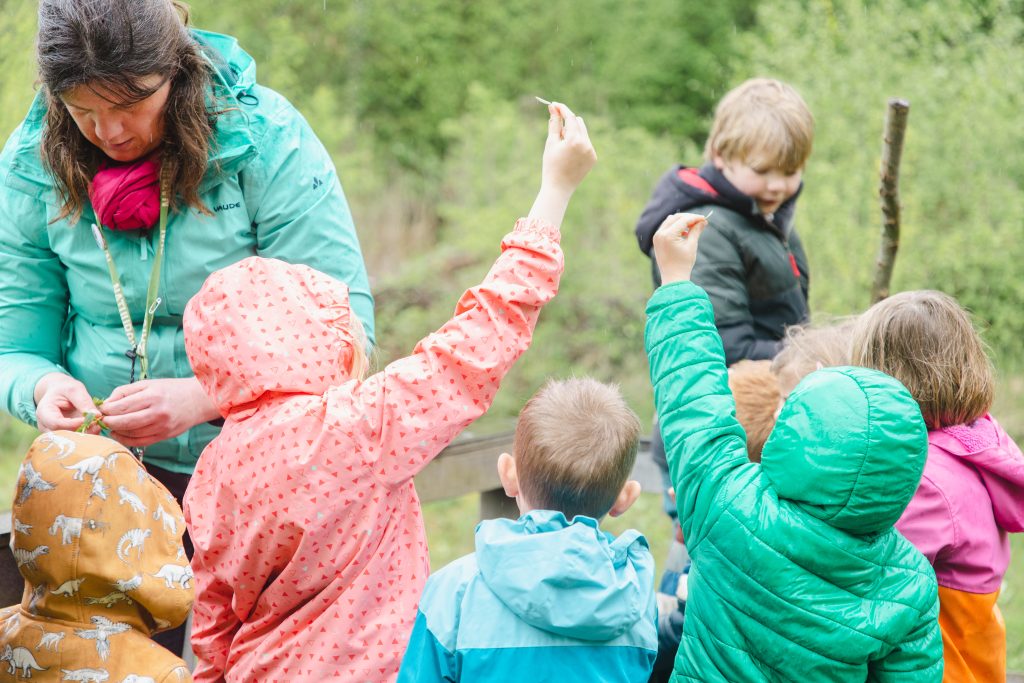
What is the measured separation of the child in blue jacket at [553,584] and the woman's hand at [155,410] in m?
0.69

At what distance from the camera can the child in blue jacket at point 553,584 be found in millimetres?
1790

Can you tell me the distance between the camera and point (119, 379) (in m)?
2.43

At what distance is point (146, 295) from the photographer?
93.7 inches

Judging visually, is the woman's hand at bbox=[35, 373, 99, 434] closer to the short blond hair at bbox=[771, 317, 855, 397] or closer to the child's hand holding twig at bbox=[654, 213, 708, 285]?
the child's hand holding twig at bbox=[654, 213, 708, 285]

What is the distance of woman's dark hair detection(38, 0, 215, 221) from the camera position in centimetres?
210

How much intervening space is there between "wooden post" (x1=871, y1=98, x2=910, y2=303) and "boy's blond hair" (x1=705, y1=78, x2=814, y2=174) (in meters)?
0.24

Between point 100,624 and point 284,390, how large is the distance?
19.2 inches

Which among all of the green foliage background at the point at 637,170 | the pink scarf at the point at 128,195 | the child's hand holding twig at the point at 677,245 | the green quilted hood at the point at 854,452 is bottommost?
the green foliage background at the point at 637,170

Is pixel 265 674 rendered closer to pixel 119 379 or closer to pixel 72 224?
pixel 119 379

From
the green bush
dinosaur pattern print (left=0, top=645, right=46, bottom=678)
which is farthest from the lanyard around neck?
the green bush

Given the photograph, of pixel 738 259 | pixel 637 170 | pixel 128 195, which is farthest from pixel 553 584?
pixel 637 170

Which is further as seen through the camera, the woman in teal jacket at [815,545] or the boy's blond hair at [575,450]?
the boy's blond hair at [575,450]

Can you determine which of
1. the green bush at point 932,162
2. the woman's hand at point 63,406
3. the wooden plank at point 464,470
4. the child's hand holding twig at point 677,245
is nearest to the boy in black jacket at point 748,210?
the wooden plank at point 464,470

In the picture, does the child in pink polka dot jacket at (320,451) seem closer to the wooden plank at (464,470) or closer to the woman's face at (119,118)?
the woman's face at (119,118)
